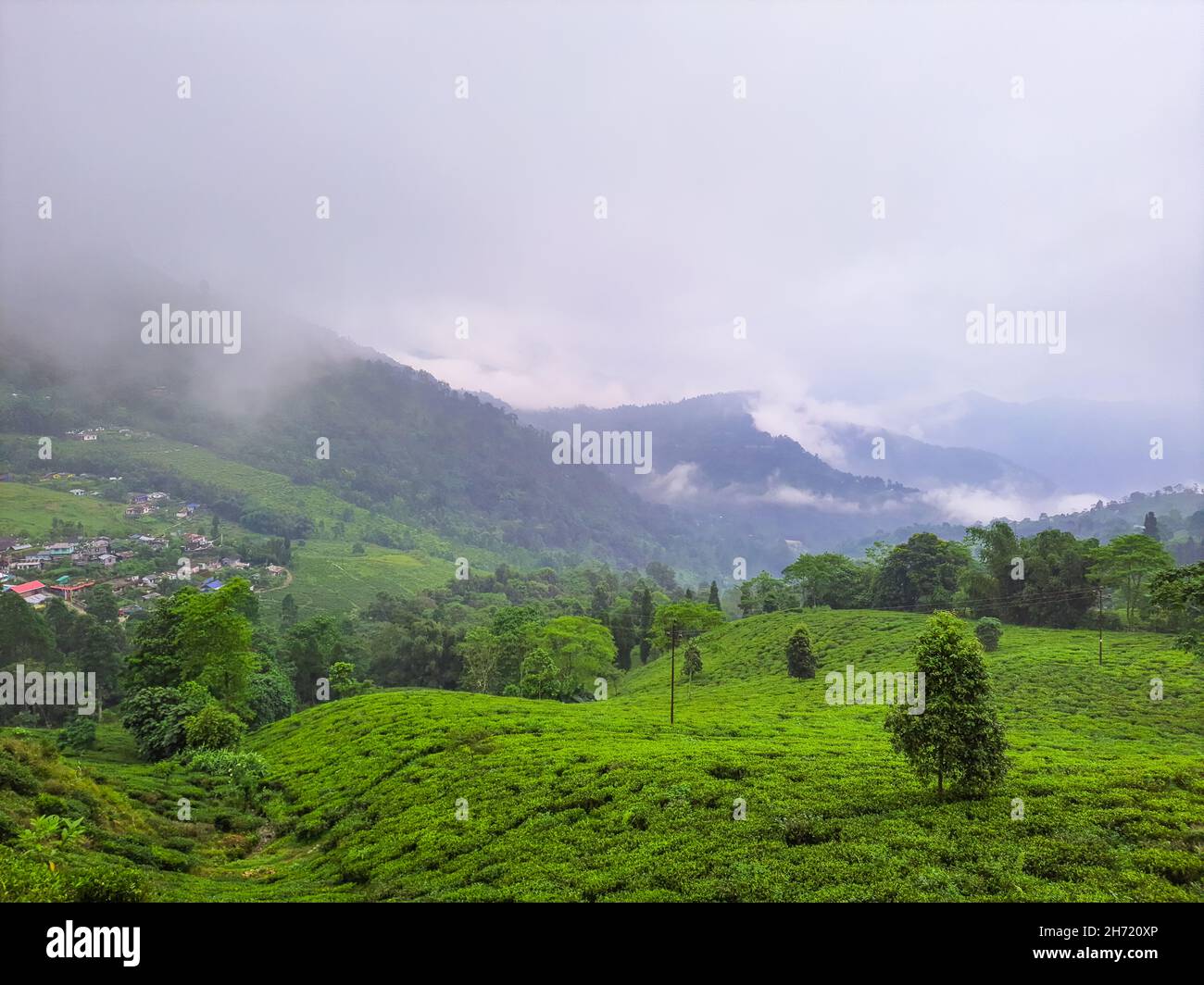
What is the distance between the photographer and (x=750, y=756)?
2289 centimetres

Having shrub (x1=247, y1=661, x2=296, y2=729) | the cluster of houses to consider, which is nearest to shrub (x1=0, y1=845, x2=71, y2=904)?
shrub (x1=247, y1=661, x2=296, y2=729)

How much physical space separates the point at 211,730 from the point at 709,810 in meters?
31.5

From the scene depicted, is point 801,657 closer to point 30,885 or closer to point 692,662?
point 692,662

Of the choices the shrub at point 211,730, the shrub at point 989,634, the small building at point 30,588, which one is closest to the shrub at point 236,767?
the shrub at point 211,730

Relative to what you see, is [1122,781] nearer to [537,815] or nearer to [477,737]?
[537,815]

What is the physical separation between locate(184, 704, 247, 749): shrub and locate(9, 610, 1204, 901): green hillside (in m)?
2.66

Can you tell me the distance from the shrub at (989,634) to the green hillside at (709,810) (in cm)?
1668

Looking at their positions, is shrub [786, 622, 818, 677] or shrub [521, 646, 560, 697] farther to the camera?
shrub [521, 646, 560, 697]

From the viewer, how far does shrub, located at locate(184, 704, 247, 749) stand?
1272 inches

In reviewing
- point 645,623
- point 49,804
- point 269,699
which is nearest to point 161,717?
point 49,804

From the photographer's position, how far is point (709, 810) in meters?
17.4

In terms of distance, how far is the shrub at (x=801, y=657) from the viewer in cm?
5534

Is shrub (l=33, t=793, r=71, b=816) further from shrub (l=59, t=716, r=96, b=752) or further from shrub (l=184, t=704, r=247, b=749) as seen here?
shrub (l=59, t=716, r=96, b=752)

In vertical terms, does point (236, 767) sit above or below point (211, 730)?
below
